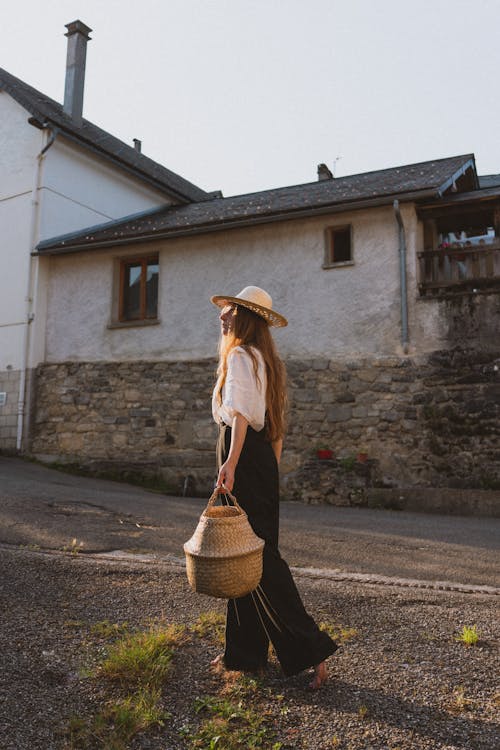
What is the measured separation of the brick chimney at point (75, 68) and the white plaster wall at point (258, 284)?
186 inches

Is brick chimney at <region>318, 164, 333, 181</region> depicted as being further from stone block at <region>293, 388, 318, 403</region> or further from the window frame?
stone block at <region>293, 388, 318, 403</region>

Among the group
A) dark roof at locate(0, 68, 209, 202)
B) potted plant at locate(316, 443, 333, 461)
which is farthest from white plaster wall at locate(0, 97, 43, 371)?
potted plant at locate(316, 443, 333, 461)

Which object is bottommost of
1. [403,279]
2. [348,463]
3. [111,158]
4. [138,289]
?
[348,463]

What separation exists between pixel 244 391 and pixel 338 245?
8.89 meters

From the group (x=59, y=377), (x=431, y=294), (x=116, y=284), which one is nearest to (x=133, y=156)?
(x=116, y=284)

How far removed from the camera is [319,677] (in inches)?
106

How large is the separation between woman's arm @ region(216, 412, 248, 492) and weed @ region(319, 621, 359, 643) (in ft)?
3.40

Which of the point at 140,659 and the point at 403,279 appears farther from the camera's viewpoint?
the point at 403,279

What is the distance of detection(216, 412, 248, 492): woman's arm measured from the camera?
2730 millimetres

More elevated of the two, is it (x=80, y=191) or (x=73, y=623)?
(x=80, y=191)

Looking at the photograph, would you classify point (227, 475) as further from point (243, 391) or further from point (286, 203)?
point (286, 203)

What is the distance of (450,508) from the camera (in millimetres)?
8906

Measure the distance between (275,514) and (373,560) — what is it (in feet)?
8.38

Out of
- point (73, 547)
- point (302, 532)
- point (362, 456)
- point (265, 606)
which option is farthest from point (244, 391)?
point (362, 456)
